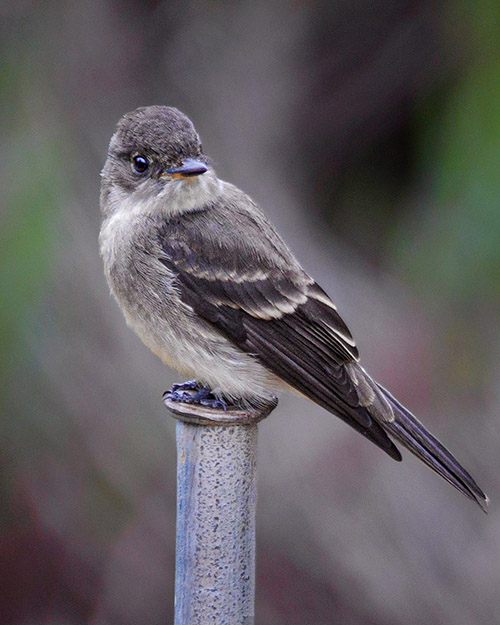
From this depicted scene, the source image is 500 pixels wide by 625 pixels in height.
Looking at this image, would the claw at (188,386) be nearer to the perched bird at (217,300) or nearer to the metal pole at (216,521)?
the perched bird at (217,300)

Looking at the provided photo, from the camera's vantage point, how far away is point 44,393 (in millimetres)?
4418

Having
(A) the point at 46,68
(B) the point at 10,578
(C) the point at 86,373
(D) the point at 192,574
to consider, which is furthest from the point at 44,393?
(D) the point at 192,574

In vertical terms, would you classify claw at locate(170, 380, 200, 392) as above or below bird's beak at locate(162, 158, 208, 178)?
below

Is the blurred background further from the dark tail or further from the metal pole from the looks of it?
the metal pole

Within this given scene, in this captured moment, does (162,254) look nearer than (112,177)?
Yes

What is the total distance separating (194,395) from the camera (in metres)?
2.77

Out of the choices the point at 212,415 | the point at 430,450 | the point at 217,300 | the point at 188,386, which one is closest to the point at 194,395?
the point at 188,386

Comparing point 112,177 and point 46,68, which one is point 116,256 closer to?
point 112,177

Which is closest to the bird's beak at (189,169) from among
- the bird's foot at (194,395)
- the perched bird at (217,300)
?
the perched bird at (217,300)

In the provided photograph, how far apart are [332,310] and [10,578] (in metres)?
2.58

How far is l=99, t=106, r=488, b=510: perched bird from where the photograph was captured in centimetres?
266

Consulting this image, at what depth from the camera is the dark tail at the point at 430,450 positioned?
2.58 meters

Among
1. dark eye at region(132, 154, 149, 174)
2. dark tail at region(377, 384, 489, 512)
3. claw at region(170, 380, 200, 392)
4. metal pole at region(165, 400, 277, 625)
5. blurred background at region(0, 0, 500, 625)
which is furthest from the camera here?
blurred background at region(0, 0, 500, 625)

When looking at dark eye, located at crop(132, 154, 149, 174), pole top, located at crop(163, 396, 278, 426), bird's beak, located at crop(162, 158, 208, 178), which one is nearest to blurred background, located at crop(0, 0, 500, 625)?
dark eye, located at crop(132, 154, 149, 174)
